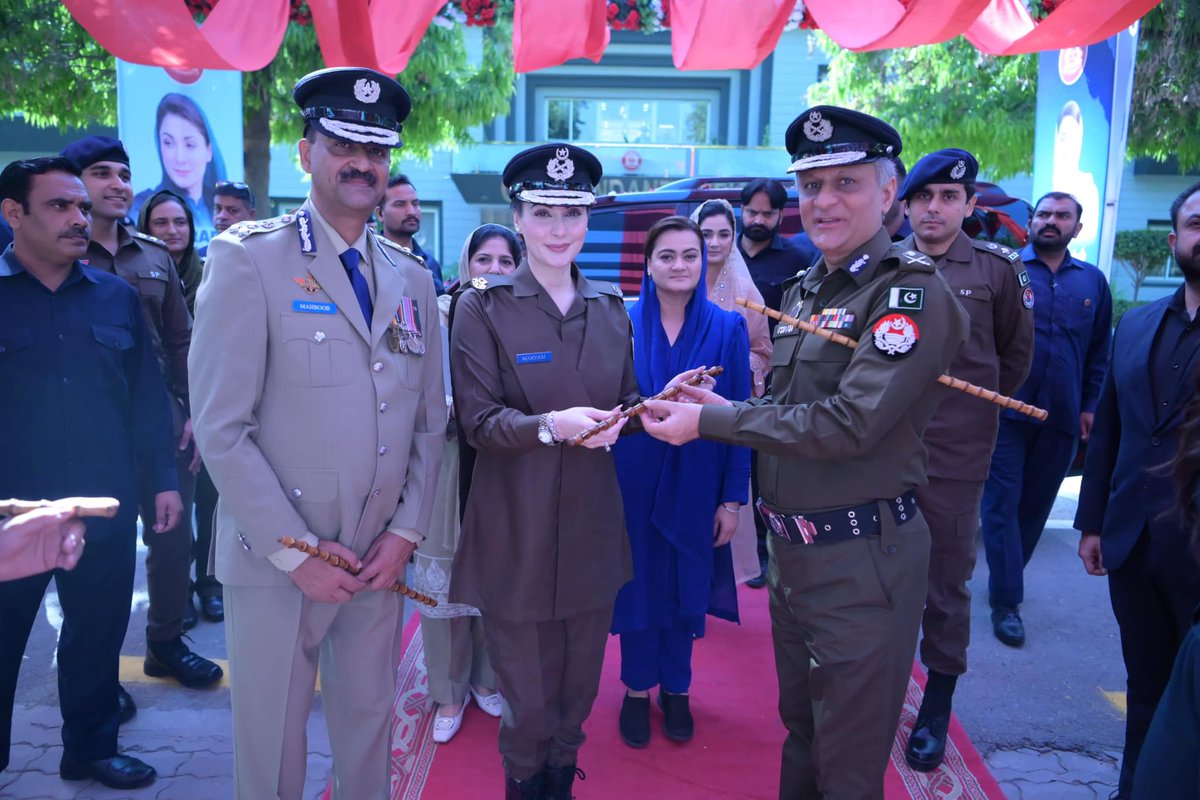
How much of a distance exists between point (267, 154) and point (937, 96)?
8.92 meters

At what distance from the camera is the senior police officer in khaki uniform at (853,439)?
78.8 inches

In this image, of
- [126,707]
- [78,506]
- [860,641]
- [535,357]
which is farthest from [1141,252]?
[78,506]

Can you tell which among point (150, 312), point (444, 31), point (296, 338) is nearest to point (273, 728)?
point (296, 338)

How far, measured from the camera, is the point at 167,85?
227 inches

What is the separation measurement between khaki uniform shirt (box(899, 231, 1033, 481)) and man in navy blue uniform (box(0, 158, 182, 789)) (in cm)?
303

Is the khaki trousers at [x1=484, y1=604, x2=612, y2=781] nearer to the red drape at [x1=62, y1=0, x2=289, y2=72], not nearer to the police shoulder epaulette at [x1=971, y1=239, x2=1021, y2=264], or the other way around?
the police shoulder epaulette at [x1=971, y1=239, x2=1021, y2=264]

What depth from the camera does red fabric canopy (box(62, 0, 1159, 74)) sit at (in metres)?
4.07

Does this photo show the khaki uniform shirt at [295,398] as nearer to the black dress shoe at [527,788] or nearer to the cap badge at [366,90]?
the cap badge at [366,90]

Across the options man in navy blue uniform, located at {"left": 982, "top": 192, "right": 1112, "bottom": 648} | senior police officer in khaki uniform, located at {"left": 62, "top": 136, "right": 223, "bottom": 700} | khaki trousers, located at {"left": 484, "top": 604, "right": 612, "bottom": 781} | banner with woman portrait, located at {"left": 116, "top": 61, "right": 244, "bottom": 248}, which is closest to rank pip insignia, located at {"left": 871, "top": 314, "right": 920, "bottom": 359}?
khaki trousers, located at {"left": 484, "top": 604, "right": 612, "bottom": 781}

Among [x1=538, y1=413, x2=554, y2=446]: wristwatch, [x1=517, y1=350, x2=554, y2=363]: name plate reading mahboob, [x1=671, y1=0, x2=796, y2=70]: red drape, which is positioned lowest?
[x1=538, y1=413, x2=554, y2=446]: wristwatch

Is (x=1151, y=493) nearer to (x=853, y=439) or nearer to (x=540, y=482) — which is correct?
(x=853, y=439)

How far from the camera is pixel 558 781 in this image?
8.45ft

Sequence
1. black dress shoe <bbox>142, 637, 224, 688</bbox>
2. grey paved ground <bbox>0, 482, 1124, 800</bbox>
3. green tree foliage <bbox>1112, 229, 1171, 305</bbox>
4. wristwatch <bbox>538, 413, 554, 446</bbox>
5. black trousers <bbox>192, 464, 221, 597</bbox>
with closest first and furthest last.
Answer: wristwatch <bbox>538, 413, 554, 446</bbox>, grey paved ground <bbox>0, 482, 1124, 800</bbox>, black dress shoe <bbox>142, 637, 224, 688</bbox>, black trousers <bbox>192, 464, 221, 597</bbox>, green tree foliage <bbox>1112, 229, 1171, 305</bbox>

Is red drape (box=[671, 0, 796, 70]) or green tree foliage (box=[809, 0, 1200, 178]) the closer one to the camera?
red drape (box=[671, 0, 796, 70])
